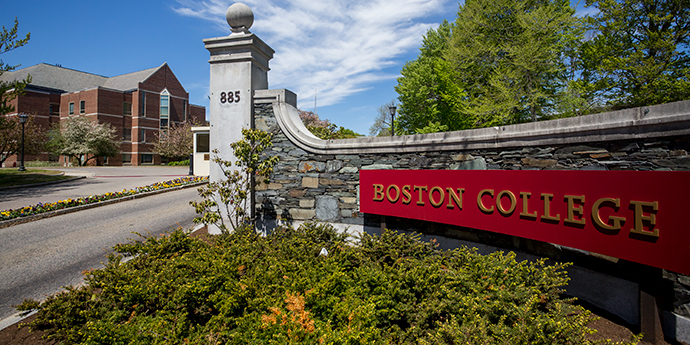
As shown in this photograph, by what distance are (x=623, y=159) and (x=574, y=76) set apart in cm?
2709

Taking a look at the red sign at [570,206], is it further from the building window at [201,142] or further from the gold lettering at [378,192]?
the building window at [201,142]

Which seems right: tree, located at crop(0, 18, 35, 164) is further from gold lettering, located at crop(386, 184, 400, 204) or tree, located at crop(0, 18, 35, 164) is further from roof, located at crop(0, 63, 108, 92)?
gold lettering, located at crop(386, 184, 400, 204)

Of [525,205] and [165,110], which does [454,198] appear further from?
[165,110]

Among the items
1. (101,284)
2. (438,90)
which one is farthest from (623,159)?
(438,90)

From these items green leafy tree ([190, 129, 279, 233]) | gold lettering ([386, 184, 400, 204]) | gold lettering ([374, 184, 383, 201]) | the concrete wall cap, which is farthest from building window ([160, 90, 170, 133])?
gold lettering ([386, 184, 400, 204])

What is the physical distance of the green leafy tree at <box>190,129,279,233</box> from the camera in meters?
6.77

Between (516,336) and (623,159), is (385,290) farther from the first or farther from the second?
(623,159)

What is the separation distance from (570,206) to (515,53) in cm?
1894

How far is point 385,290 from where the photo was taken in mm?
3760

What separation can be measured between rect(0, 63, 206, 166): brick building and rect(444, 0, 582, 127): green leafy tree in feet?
143

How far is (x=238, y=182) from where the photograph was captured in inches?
288

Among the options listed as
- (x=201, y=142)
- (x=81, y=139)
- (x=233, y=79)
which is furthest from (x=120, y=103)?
(x=233, y=79)

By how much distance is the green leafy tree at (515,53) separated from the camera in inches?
742

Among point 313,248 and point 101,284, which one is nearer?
point 101,284
